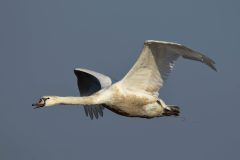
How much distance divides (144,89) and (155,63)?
94 centimetres

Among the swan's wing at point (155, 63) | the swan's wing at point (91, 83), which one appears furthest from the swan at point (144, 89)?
the swan's wing at point (91, 83)

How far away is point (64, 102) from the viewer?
19344 mm

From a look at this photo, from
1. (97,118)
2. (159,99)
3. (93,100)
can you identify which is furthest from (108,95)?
(97,118)

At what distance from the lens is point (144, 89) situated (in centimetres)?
2016

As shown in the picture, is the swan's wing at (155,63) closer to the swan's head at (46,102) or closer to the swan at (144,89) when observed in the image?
the swan at (144,89)

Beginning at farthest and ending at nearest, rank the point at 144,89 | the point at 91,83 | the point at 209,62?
the point at 91,83 < the point at 144,89 < the point at 209,62

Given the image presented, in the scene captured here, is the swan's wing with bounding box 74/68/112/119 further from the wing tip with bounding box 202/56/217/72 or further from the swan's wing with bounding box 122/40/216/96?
the wing tip with bounding box 202/56/217/72

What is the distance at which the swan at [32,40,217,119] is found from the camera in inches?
744

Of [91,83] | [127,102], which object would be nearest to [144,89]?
[127,102]

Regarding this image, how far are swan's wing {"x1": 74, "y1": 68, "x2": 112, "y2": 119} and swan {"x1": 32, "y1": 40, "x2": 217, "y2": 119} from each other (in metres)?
2.41

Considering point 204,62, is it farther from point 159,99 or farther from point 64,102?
point 64,102

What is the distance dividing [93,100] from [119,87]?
2.65 ft

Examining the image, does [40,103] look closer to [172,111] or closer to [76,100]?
[76,100]

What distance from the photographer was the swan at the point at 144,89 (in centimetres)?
1889
